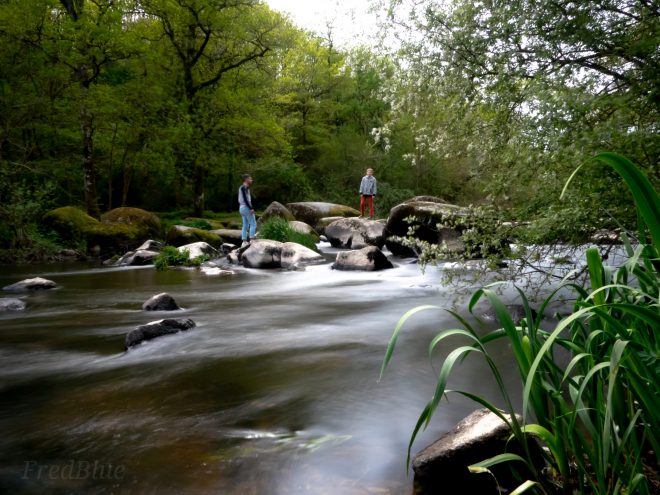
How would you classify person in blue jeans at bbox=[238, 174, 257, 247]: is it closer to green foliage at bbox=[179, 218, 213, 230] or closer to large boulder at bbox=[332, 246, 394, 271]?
large boulder at bbox=[332, 246, 394, 271]

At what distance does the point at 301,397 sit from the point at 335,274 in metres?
7.59

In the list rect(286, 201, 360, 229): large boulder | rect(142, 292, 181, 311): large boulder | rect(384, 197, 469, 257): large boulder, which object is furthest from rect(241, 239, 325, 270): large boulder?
rect(286, 201, 360, 229): large boulder

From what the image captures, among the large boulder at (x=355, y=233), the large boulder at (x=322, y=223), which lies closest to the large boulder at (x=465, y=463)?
the large boulder at (x=355, y=233)

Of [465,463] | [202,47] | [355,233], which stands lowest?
[465,463]

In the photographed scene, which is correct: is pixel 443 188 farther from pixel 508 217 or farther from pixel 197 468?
pixel 197 468

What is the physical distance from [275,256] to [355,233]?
5.26 meters

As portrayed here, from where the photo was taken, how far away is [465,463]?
7.73ft

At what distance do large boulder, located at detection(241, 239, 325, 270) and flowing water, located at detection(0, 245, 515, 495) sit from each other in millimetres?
5737

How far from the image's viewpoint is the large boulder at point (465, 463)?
2338 mm

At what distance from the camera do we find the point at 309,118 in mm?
35031

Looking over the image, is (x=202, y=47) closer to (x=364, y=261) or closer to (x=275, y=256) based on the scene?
(x=275, y=256)

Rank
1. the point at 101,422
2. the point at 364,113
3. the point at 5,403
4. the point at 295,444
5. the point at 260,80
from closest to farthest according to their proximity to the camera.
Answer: the point at 295,444 < the point at 101,422 < the point at 5,403 < the point at 260,80 < the point at 364,113

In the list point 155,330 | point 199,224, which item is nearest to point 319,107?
point 199,224

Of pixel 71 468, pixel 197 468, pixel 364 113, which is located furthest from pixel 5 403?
pixel 364 113
